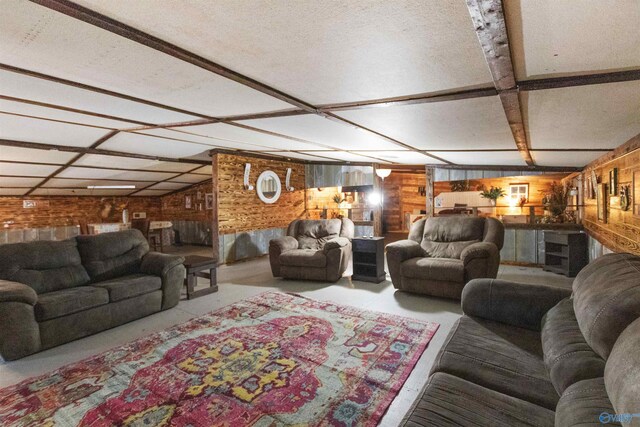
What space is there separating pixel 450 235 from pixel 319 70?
11.3 feet

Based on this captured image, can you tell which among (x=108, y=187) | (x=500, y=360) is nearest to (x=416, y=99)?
(x=500, y=360)

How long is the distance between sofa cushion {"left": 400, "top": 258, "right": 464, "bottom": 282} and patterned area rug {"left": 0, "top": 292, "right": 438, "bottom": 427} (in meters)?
0.88

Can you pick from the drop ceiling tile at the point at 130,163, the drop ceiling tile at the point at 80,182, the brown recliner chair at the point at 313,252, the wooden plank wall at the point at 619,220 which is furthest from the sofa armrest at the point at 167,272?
the wooden plank wall at the point at 619,220

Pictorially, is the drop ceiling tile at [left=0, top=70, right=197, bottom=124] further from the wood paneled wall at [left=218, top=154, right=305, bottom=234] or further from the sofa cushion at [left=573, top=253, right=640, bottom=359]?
the sofa cushion at [left=573, top=253, right=640, bottom=359]

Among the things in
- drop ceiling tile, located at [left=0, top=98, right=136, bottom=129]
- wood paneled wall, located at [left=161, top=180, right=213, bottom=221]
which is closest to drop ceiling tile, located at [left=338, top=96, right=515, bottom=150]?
drop ceiling tile, located at [left=0, top=98, right=136, bottom=129]

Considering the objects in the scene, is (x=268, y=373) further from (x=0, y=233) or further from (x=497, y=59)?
(x=0, y=233)

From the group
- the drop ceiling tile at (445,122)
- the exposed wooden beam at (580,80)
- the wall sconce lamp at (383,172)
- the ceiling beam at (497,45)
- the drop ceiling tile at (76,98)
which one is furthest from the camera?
the wall sconce lamp at (383,172)

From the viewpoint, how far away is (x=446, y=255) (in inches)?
168

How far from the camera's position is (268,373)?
7.50ft

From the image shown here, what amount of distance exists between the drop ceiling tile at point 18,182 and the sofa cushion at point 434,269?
23.8ft

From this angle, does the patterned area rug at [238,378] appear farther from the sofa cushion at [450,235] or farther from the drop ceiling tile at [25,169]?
the drop ceiling tile at [25,169]

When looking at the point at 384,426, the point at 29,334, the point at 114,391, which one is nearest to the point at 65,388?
the point at 114,391

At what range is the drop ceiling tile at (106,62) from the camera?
1405 mm

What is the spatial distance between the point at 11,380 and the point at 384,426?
2673 mm
